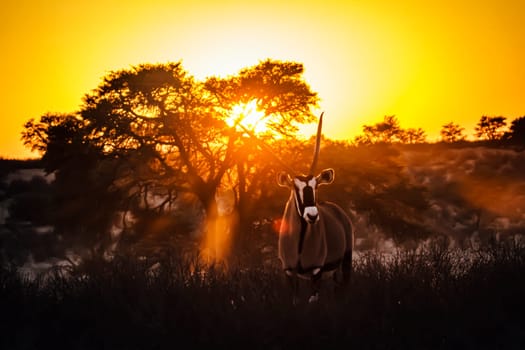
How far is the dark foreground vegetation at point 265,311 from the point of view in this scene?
7.11 m

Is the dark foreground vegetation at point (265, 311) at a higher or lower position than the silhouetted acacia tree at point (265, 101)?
lower

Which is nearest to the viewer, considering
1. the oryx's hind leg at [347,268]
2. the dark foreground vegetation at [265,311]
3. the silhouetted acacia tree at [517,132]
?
the dark foreground vegetation at [265,311]

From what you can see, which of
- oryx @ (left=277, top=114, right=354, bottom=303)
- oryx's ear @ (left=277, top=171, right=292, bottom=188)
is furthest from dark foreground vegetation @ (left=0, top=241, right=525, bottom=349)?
oryx's ear @ (left=277, top=171, right=292, bottom=188)

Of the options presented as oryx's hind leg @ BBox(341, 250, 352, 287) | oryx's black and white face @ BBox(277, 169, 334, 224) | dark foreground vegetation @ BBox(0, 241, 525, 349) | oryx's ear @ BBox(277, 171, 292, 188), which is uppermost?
oryx's ear @ BBox(277, 171, 292, 188)

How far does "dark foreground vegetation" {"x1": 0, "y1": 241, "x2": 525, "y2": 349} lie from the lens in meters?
7.11

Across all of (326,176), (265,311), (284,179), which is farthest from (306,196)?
(265,311)

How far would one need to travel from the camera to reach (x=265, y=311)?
7.44m

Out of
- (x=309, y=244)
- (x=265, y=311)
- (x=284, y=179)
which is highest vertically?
(x=284, y=179)

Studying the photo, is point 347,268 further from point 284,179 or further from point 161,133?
point 161,133

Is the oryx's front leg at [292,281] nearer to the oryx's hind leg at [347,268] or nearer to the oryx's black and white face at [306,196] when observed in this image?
the oryx's black and white face at [306,196]

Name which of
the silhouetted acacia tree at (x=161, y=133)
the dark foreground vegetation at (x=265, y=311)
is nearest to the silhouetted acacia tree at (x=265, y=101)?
the silhouetted acacia tree at (x=161, y=133)

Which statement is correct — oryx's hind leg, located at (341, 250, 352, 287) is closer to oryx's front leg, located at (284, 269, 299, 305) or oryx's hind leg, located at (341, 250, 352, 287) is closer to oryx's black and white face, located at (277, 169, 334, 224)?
oryx's front leg, located at (284, 269, 299, 305)

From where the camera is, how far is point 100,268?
997cm

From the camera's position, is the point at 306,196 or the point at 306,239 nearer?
the point at 306,196
